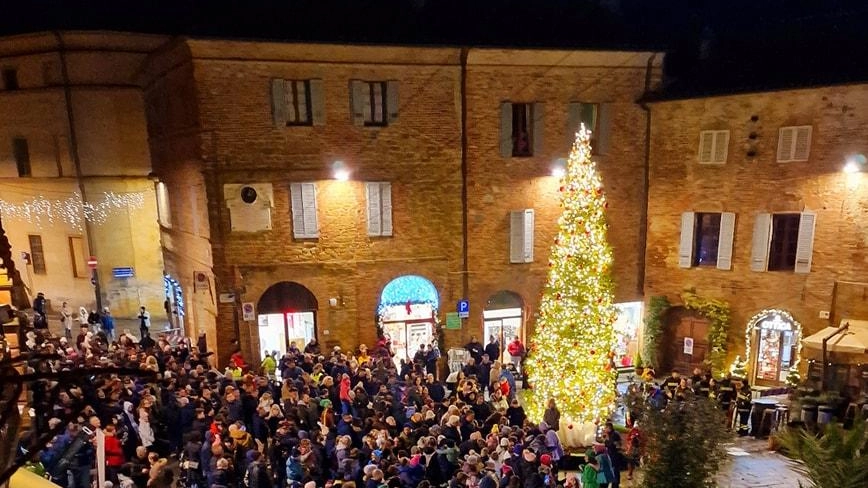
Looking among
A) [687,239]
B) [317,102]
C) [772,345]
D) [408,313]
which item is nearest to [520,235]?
[408,313]

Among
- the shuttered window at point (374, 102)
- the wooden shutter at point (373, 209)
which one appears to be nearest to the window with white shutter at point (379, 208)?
the wooden shutter at point (373, 209)

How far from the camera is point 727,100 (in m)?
18.8

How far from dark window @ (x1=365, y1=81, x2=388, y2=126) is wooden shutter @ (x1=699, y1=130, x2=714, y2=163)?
990 cm

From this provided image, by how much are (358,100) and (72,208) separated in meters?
14.5

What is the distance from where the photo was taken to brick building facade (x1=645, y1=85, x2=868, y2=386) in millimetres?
17031

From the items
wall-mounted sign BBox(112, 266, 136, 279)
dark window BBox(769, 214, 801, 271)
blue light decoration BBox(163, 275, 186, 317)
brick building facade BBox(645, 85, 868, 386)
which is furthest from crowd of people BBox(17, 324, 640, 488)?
wall-mounted sign BBox(112, 266, 136, 279)

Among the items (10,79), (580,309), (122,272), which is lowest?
(122,272)

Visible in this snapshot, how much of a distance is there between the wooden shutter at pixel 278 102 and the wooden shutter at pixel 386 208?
3461 mm

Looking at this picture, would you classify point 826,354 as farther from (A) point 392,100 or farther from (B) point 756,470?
(A) point 392,100

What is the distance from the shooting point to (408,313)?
19500 millimetres

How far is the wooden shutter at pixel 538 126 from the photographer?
64.7 ft

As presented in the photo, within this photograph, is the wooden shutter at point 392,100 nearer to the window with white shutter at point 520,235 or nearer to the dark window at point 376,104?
the dark window at point 376,104

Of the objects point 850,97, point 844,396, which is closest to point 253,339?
point 844,396

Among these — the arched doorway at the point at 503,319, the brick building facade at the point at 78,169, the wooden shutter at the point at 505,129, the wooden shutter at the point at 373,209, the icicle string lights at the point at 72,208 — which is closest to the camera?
the wooden shutter at the point at 373,209
